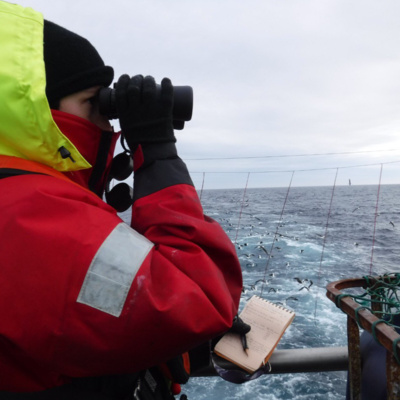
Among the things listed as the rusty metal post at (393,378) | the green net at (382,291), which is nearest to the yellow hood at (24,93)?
the rusty metal post at (393,378)

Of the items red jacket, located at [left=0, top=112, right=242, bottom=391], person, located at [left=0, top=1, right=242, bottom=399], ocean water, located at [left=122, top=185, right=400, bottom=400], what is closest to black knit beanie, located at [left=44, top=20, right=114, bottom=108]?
person, located at [left=0, top=1, right=242, bottom=399]

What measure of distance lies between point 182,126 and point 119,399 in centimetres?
73

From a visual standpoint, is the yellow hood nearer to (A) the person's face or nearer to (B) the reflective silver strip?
(A) the person's face

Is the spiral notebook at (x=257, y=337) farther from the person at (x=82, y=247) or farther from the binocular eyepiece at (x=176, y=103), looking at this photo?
the binocular eyepiece at (x=176, y=103)

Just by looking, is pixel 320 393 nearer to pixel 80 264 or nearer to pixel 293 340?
pixel 293 340

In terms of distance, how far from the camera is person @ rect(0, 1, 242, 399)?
0.61 metres

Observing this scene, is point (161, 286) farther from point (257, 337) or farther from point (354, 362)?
point (354, 362)

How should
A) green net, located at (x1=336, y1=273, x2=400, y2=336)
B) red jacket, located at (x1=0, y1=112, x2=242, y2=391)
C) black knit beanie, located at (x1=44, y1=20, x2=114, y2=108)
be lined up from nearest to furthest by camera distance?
red jacket, located at (x1=0, y1=112, x2=242, y2=391) < black knit beanie, located at (x1=44, y1=20, x2=114, y2=108) < green net, located at (x1=336, y1=273, x2=400, y2=336)

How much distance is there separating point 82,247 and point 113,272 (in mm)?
71

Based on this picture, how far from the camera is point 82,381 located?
751mm

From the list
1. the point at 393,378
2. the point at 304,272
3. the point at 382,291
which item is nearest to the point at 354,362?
the point at 393,378

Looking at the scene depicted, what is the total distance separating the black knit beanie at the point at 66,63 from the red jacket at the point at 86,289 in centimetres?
21

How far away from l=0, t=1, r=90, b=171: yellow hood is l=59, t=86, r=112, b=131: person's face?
0.13 meters

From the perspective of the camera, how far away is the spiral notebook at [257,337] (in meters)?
1.05
